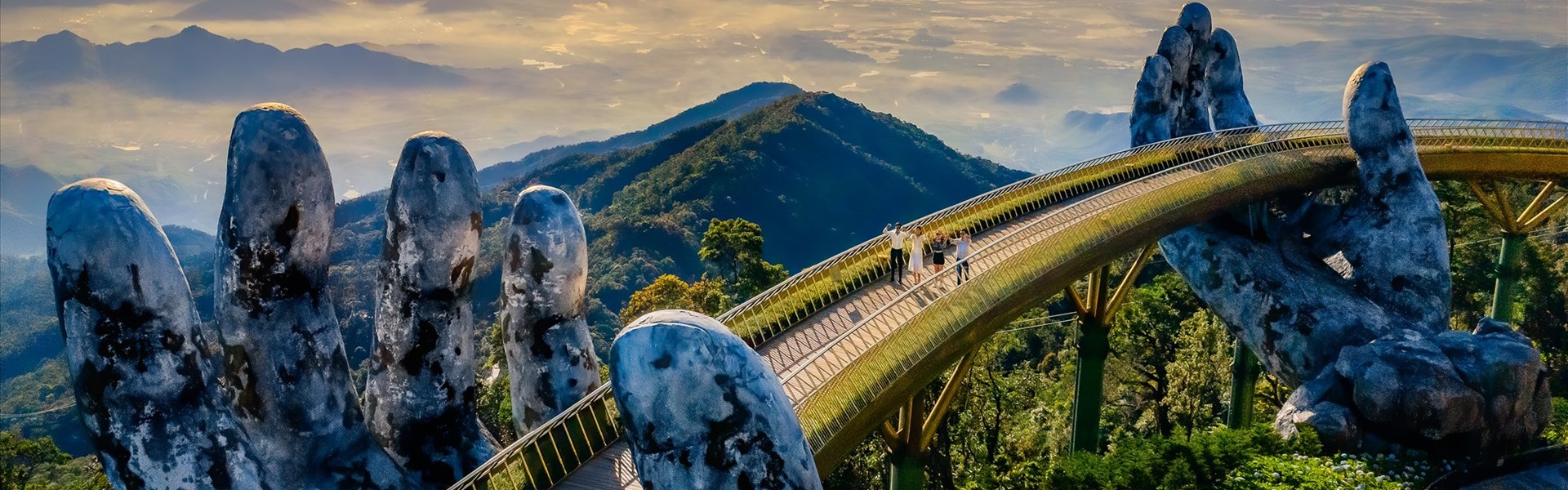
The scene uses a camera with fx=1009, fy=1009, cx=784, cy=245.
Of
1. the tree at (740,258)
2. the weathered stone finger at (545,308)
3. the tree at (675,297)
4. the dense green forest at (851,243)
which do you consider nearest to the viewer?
the weathered stone finger at (545,308)

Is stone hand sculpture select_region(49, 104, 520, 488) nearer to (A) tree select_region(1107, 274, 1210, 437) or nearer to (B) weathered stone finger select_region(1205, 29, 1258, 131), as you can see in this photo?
(B) weathered stone finger select_region(1205, 29, 1258, 131)

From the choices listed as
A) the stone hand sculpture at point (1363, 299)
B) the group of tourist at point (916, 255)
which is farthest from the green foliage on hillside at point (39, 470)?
the stone hand sculpture at point (1363, 299)

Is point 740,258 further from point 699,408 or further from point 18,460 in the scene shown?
point 699,408

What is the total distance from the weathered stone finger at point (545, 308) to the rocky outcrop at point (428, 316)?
0.70 metres

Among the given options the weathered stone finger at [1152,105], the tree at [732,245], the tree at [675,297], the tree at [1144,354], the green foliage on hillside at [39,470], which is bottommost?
the green foliage on hillside at [39,470]

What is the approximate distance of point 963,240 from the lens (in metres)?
21.5

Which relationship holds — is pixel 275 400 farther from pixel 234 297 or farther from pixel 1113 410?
pixel 1113 410

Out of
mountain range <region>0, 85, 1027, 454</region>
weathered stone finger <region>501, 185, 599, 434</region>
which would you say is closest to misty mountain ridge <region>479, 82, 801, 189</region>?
mountain range <region>0, 85, 1027, 454</region>

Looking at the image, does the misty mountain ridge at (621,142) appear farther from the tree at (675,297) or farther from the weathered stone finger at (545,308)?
the weathered stone finger at (545,308)

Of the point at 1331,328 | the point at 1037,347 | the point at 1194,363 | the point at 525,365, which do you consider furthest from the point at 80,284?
the point at 1037,347

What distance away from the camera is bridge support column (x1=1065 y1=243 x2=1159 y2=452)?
28.5 m

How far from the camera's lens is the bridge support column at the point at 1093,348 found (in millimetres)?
28500

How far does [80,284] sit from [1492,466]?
2794 cm

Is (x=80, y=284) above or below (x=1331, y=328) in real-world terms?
above
